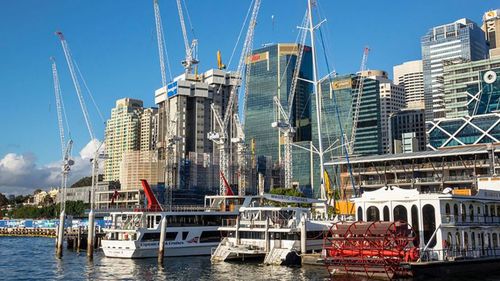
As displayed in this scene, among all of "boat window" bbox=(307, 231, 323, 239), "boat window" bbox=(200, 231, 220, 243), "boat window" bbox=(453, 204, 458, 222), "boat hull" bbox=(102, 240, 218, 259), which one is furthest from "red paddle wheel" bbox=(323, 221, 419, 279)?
"boat window" bbox=(200, 231, 220, 243)

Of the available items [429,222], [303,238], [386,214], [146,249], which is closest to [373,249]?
[386,214]

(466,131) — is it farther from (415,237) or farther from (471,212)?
(415,237)

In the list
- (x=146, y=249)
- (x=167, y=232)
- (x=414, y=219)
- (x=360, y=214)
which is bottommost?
(x=146, y=249)

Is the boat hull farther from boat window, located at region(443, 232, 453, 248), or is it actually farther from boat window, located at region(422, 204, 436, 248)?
boat window, located at region(443, 232, 453, 248)

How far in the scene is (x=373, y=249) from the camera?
1804 inches

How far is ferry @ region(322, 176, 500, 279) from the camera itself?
44.8 m

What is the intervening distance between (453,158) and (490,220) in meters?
65.0

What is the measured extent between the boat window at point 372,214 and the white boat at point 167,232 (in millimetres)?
31200

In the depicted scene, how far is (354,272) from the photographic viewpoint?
46.7m

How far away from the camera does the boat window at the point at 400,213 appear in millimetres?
49000

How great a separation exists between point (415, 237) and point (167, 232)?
38.2 m

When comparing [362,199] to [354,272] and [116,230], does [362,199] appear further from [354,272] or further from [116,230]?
[116,230]

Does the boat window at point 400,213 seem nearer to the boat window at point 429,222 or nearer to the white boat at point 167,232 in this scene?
the boat window at point 429,222

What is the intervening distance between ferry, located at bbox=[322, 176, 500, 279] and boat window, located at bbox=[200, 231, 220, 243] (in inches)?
1216
